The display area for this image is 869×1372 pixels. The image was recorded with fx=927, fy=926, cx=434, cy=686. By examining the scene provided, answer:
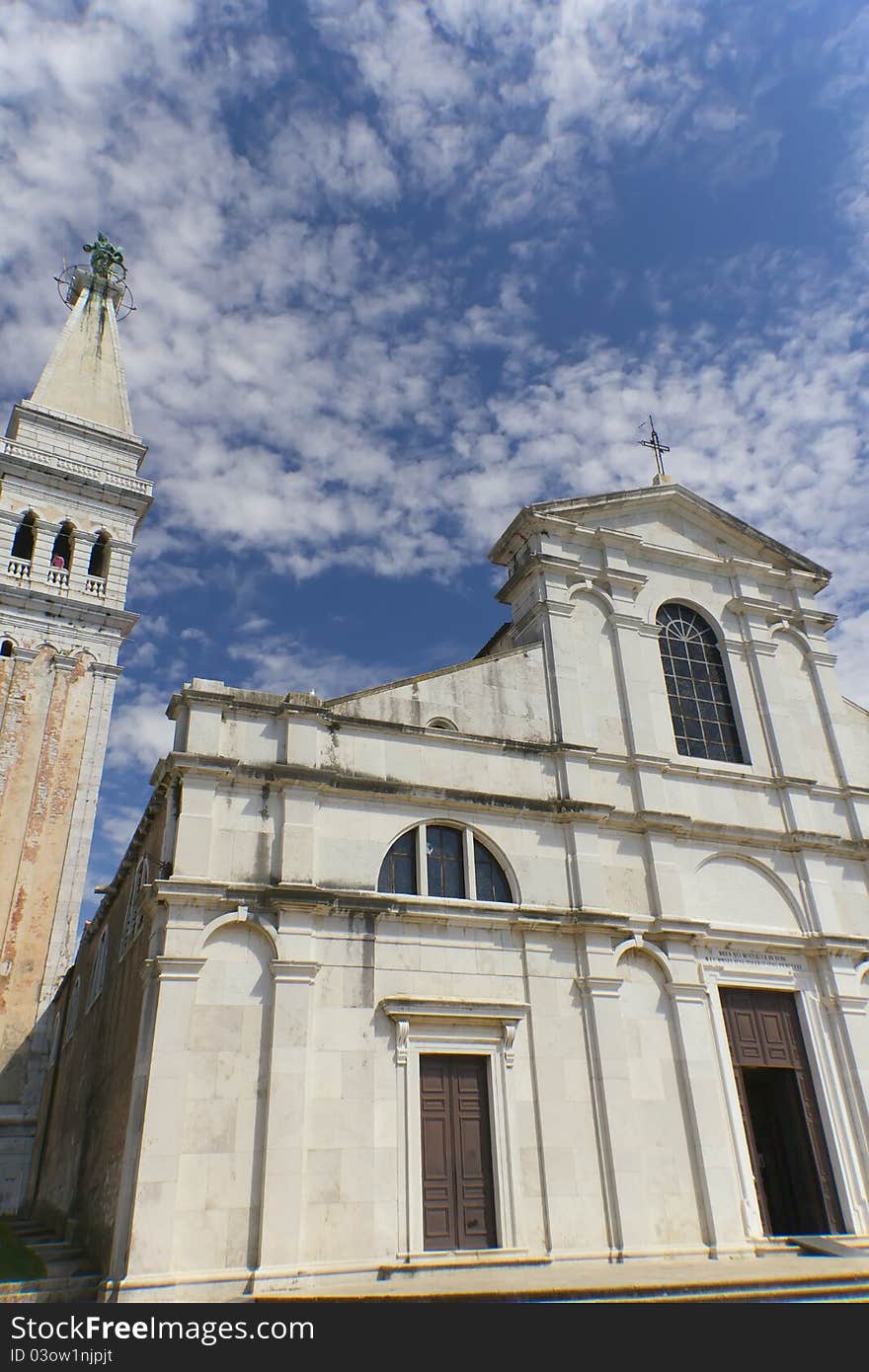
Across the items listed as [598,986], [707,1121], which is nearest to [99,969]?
[598,986]

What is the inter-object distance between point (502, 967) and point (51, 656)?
22.6 metres

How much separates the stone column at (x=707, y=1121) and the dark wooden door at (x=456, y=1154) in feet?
11.3

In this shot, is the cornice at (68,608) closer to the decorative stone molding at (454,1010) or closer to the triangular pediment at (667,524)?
the triangular pediment at (667,524)

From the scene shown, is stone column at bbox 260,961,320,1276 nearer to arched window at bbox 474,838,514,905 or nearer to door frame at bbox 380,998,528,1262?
door frame at bbox 380,998,528,1262

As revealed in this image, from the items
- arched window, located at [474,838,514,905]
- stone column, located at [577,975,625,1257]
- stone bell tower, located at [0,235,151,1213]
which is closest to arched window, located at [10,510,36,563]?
stone bell tower, located at [0,235,151,1213]

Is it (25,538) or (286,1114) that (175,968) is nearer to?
(286,1114)

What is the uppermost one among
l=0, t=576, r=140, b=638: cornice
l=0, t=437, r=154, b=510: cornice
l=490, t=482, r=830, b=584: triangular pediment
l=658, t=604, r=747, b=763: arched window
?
l=0, t=437, r=154, b=510: cornice

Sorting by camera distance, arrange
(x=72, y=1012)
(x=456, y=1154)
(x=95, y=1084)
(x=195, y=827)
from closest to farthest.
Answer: (x=456, y=1154) → (x=195, y=827) → (x=95, y=1084) → (x=72, y=1012)

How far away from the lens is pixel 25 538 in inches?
1325

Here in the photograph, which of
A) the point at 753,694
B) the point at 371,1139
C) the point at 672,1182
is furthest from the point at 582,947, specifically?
the point at 753,694

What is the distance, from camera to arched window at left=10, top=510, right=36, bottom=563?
33250mm

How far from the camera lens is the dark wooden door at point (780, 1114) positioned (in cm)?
1524

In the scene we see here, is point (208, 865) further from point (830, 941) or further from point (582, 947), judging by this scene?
point (830, 941)

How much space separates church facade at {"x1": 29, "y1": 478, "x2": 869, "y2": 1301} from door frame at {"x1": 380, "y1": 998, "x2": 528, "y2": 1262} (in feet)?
0.14
